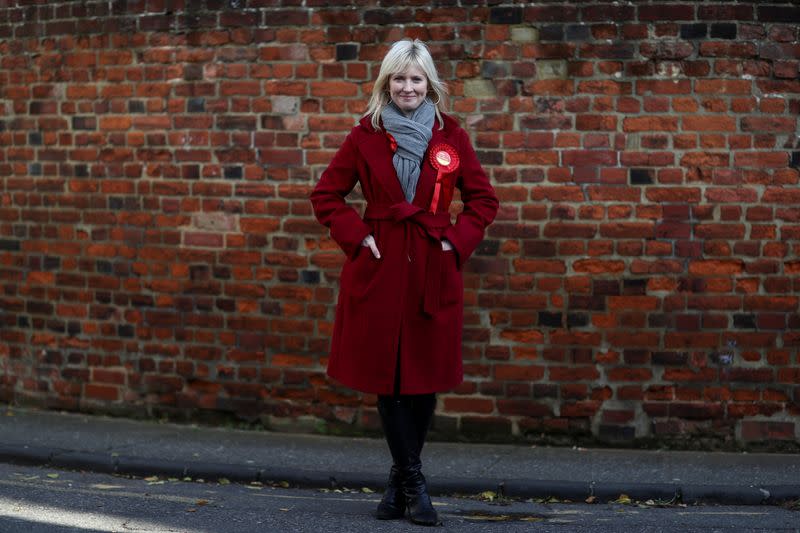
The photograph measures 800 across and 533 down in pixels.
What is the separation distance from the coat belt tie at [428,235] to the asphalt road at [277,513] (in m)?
1.05

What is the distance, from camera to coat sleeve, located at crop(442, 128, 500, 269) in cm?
535

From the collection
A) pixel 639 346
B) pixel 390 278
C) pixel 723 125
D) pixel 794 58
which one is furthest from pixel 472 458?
pixel 794 58

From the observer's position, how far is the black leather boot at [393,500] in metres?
5.43

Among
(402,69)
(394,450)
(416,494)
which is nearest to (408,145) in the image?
(402,69)

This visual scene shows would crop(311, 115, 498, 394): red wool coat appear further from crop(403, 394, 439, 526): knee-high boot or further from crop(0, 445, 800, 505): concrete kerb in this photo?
crop(0, 445, 800, 505): concrete kerb

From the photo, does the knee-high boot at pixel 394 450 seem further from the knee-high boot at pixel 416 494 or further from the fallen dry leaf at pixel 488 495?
the fallen dry leaf at pixel 488 495

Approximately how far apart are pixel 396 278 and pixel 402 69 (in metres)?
0.94

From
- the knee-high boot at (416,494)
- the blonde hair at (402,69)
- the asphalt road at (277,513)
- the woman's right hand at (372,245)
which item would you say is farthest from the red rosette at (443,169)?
the asphalt road at (277,513)

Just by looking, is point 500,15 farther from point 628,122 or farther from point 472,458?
point 472,458

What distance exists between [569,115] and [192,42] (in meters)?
2.43

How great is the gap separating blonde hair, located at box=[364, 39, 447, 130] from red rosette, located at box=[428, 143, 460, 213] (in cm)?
14

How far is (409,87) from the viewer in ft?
17.3

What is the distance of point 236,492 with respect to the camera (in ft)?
20.1

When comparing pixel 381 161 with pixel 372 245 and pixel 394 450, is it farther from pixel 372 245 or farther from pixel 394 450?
pixel 394 450
